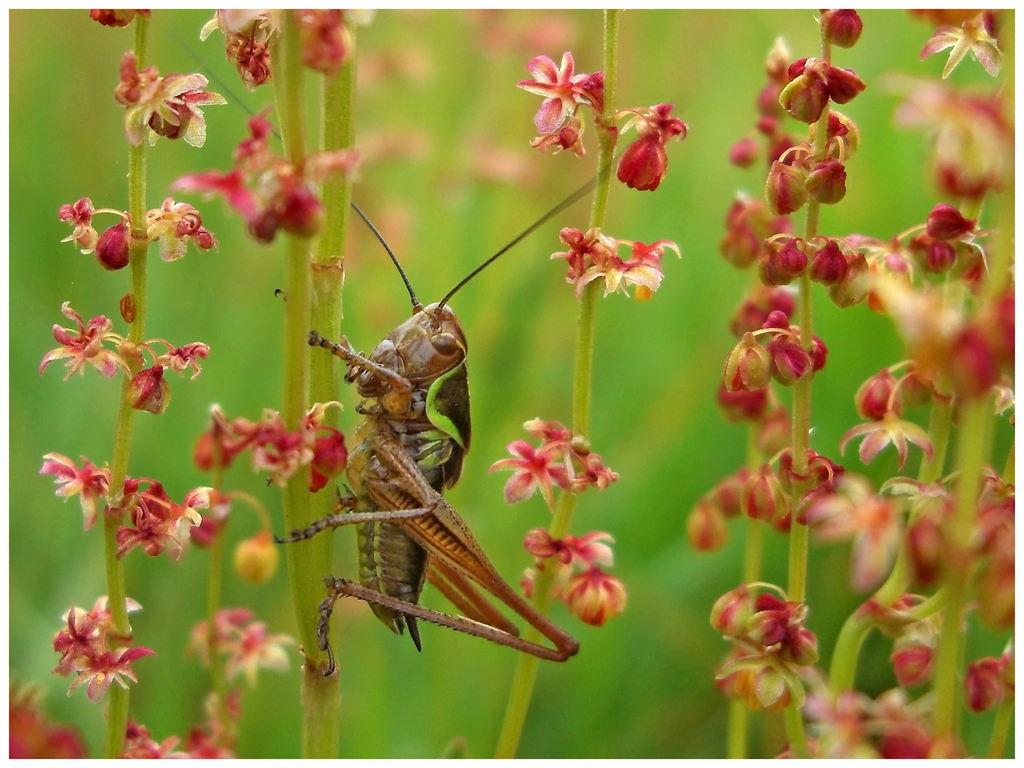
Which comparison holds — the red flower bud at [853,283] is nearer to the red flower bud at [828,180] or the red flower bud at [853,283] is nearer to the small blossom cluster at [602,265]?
the red flower bud at [828,180]

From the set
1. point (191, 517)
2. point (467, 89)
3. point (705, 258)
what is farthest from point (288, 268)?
point (467, 89)

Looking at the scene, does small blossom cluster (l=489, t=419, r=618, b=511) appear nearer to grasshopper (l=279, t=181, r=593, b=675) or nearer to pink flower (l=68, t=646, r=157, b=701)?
grasshopper (l=279, t=181, r=593, b=675)

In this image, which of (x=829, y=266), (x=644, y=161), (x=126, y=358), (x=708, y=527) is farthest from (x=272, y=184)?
(x=708, y=527)

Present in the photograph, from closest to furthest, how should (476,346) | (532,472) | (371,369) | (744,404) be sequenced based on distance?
(532,472), (744,404), (371,369), (476,346)

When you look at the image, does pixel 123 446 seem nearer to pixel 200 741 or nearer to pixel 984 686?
pixel 200 741

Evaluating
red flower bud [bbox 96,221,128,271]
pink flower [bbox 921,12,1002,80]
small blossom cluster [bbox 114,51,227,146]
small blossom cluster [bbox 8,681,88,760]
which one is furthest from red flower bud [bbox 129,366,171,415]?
pink flower [bbox 921,12,1002,80]

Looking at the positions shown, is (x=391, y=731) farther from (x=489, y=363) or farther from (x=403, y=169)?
(x=403, y=169)
